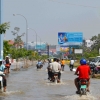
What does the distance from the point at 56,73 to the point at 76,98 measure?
7445 millimetres

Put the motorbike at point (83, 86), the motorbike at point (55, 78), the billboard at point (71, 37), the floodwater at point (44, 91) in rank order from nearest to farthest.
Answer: the motorbike at point (83, 86), the floodwater at point (44, 91), the motorbike at point (55, 78), the billboard at point (71, 37)

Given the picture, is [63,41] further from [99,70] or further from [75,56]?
[75,56]

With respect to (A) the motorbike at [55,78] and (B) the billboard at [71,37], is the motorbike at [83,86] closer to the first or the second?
(A) the motorbike at [55,78]

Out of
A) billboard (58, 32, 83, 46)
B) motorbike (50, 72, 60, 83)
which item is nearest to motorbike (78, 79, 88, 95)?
motorbike (50, 72, 60, 83)

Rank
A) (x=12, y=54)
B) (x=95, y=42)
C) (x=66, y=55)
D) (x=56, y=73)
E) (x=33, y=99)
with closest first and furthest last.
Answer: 1. (x=33, y=99)
2. (x=56, y=73)
3. (x=12, y=54)
4. (x=95, y=42)
5. (x=66, y=55)

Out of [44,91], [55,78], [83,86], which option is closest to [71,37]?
[55,78]

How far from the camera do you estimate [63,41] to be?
221 feet

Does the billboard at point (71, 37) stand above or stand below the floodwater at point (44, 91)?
above

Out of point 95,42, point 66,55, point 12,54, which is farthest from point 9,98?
point 66,55

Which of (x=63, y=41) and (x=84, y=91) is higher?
(x=63, y=41)

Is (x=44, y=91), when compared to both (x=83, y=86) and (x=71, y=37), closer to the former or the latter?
(x=83, y=86)

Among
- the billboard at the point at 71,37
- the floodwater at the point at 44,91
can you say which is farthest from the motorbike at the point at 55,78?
the billboard at the point at 71,37

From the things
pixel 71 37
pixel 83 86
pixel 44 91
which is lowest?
pixel 44 91

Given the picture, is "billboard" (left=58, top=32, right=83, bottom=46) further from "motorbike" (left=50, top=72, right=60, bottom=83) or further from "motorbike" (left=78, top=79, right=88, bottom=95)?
"motorbike" (left=78, top=79, right=88, bottom=95)
